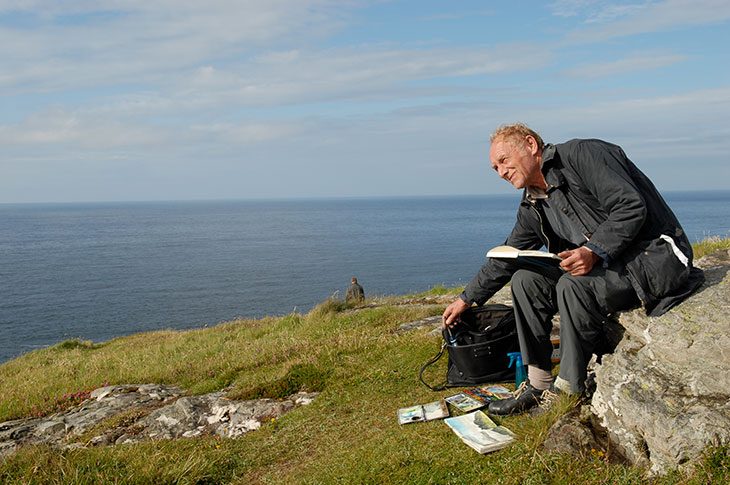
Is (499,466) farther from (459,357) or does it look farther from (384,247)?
(384,247)

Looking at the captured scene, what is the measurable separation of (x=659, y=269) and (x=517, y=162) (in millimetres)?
1554

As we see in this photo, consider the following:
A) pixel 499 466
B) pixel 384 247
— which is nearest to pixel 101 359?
pixel 499 466

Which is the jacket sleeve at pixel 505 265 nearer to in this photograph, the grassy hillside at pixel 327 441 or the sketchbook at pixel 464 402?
the sketchbook at pixel 464 402

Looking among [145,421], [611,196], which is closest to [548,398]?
[611,196]

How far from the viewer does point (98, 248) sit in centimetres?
10181

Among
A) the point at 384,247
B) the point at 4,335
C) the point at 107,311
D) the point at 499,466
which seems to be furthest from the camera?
the point at 384,247

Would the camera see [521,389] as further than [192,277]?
No

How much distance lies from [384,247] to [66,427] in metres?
86.8

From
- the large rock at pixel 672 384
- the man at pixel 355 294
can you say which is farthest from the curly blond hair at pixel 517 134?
the man at pixel 355 294

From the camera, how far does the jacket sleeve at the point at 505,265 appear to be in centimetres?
654

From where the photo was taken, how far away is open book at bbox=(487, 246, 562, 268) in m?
5.88

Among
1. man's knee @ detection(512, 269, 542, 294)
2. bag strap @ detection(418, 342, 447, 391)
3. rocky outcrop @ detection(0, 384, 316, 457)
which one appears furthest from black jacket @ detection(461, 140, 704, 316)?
rocky outcrop @ detection(0, 384, 316, 457)

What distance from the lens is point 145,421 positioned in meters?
8.23

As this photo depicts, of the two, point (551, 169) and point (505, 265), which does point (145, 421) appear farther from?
point (551, 169)
